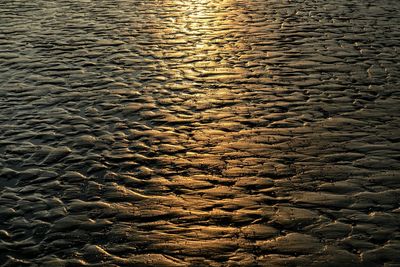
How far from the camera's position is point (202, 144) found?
14.7m

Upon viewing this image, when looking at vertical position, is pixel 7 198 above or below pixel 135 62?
below

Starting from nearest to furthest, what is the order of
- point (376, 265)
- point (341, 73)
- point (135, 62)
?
1. point (376, 265)
2. point (341, 73)
3. point (135, 62)

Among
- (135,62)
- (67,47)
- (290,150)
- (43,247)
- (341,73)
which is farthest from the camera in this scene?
(67,47)

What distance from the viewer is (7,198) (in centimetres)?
1223

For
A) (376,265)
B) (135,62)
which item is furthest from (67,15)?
(376,265)

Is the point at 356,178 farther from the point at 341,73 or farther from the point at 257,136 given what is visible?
the point at 341,73

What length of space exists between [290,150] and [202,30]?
12.3 metres

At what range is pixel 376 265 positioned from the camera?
975 centimetres

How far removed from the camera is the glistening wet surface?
1060cm

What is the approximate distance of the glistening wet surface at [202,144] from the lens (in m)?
10.6

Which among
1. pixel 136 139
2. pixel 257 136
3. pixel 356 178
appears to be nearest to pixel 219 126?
pixel 257 136

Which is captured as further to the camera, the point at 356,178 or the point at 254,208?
the point at 356,178

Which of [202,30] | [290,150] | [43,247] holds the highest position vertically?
[202,30]

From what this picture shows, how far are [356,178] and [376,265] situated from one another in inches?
121
